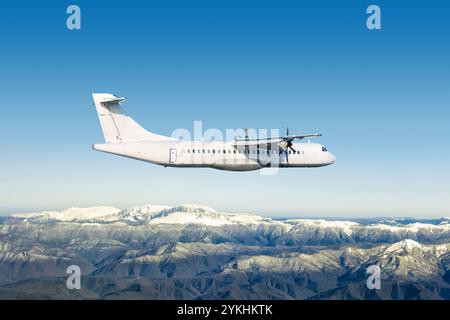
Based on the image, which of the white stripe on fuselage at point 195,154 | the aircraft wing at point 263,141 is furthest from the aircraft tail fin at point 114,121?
the aircraft wing at point 263,141

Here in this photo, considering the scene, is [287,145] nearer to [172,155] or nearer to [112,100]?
[172,155]

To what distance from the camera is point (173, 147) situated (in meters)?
83.5

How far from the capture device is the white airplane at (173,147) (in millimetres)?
83312

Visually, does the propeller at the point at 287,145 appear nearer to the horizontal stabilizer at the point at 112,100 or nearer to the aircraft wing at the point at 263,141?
the aircraft wing at the point at 263,141

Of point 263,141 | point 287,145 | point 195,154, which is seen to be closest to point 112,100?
point 195,154

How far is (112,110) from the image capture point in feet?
282

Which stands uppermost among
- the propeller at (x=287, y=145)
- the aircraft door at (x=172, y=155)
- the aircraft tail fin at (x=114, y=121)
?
the aircraft tail fin at (x=114, y=121)

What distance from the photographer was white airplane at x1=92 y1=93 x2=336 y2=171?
83312 mm

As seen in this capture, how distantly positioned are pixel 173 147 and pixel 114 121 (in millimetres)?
10592
